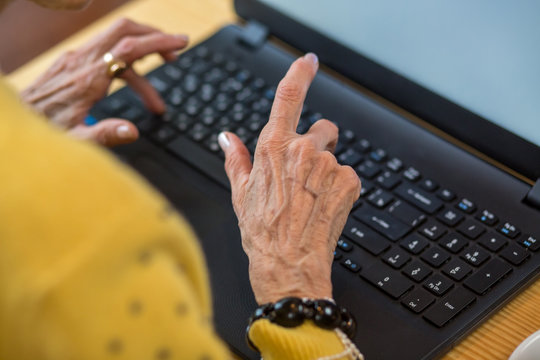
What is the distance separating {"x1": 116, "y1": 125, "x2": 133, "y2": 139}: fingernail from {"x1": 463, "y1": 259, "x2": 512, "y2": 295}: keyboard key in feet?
1.29

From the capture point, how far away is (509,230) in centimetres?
69

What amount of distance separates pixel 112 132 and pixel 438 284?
392 millimetres

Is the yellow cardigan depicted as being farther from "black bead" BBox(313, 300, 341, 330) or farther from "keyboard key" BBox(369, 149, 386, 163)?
"keyboard key" BBox(369, 149, 386, 163)

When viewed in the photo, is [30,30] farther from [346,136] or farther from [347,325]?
[347,325]

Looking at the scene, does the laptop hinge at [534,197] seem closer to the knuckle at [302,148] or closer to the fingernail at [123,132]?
the knuckle at [302,148]

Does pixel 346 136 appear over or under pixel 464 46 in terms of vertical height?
under

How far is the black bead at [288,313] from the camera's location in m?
0.55

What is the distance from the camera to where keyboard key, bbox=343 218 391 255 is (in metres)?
0.68

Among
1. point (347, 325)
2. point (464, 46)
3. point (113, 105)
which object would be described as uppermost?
point (464, 46)

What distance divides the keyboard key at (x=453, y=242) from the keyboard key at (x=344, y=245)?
86mm

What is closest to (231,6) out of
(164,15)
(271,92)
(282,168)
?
(164,15)

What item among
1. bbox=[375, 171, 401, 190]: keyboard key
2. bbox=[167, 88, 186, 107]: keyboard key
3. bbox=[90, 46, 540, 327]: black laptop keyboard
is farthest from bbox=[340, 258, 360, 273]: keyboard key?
bbox=[167, 88, 186, 107]: keyboard key

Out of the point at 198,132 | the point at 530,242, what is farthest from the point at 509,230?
the point at 198,132

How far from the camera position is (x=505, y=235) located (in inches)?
27.1
